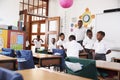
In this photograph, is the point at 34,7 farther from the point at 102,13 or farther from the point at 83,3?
the point at 102,13

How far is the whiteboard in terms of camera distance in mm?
5806

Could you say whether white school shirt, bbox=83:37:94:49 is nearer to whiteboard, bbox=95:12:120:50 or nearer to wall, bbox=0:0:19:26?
whiteboard, bbox=95:12:120:50

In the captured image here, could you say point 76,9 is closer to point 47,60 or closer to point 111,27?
point 111,27

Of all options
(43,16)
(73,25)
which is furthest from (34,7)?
(73,25)

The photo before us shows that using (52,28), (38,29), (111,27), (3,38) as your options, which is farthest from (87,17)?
(3,38)

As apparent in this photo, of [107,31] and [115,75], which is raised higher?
[107,31]

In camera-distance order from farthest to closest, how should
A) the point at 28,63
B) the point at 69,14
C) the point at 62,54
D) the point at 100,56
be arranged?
the point at 69,14, the point at 62,54, the point at 100,56, the point at 28,63

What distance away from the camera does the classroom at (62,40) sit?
202 cm

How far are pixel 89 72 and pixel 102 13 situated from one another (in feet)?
15.0

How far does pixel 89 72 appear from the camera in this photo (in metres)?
2.03

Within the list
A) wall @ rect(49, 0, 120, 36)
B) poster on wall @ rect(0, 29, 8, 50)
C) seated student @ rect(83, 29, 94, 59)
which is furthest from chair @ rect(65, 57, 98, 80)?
wall @ rect(49, 0, 120, 36)

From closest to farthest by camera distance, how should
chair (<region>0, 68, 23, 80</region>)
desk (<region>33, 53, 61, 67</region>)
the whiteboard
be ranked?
chair (<region>0, 68, 23, 80</region>) < desk (<region>33, 53, 61, 67</region>) < the whiteboard

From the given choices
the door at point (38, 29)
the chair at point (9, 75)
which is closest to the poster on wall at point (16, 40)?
the door at point (38, 29)

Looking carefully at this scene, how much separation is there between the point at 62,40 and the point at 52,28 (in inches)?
76.8
